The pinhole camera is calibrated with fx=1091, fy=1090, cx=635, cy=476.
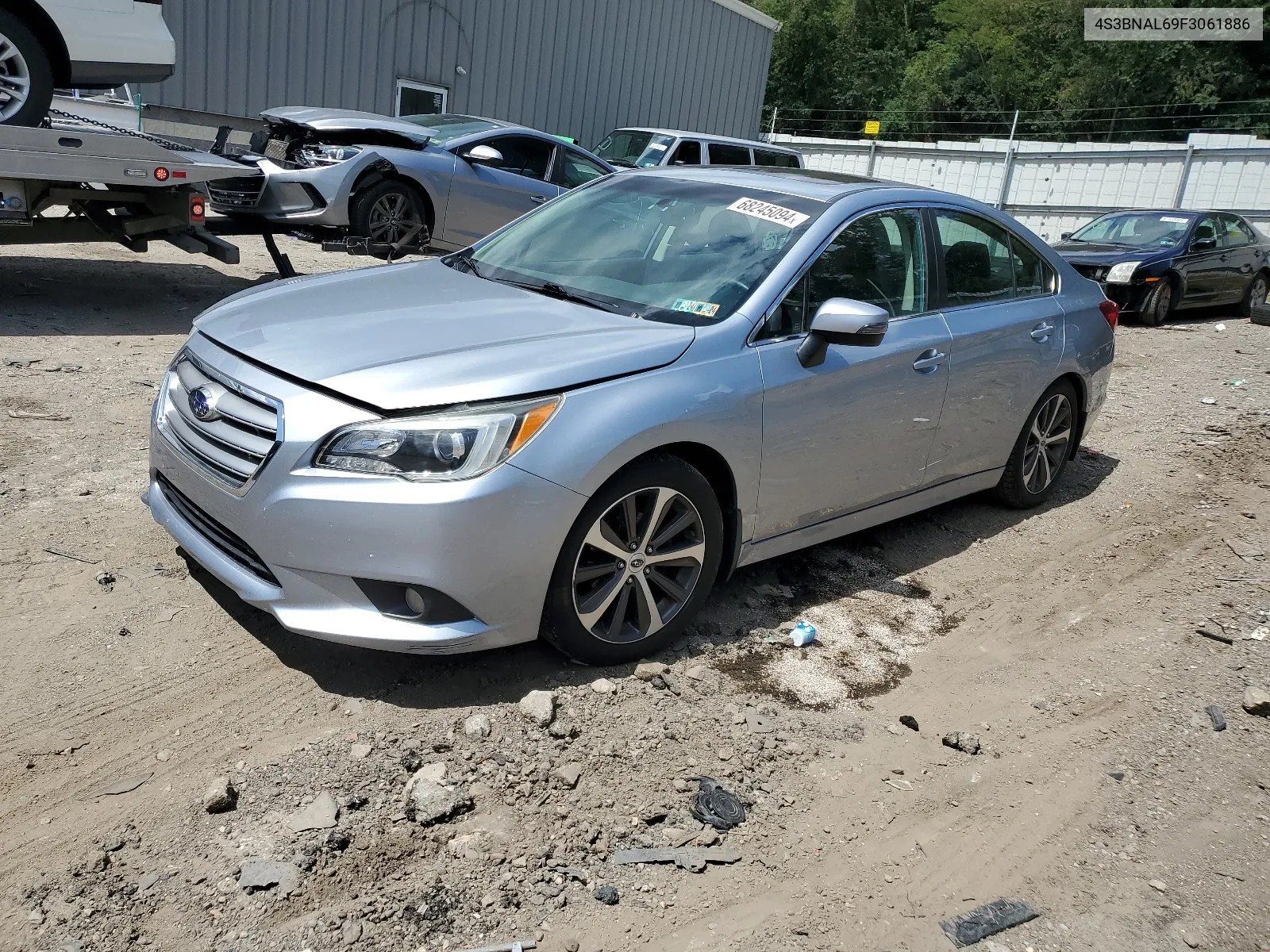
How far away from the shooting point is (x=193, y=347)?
3850 millimetres

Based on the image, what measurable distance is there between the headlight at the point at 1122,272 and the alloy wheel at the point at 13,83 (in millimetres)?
11644

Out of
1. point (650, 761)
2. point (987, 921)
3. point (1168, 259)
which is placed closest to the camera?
point (987, 921)

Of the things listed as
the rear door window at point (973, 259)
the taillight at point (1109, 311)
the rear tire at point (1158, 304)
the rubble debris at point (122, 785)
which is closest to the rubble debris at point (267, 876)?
the rubble debris at point (122, 785)

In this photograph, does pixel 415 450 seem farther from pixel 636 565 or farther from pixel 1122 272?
pixel 1122 272

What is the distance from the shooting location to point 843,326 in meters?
3.97

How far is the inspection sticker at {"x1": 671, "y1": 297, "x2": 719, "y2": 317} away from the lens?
4.00m

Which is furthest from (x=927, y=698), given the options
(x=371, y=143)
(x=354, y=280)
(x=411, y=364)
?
(x=371, y=143)

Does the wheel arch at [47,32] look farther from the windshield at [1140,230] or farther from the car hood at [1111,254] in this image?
the windshield at [1140,230]

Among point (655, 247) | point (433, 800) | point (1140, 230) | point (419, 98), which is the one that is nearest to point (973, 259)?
point (655, 247)

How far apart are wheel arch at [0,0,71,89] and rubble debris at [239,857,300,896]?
22.1 feet

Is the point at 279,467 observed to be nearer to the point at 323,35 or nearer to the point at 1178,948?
the point at 1178,948

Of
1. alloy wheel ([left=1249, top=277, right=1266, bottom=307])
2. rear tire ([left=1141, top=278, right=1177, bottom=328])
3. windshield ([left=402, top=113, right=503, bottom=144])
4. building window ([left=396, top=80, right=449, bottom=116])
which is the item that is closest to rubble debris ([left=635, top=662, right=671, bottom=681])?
windshield ([left=402, top=113, right=503, bottom=144])

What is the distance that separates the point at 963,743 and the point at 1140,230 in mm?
12699

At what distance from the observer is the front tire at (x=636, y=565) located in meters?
3.52
